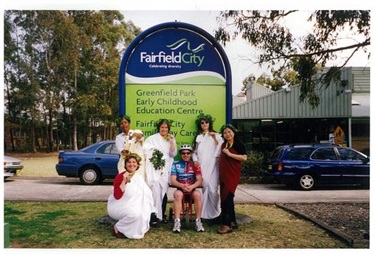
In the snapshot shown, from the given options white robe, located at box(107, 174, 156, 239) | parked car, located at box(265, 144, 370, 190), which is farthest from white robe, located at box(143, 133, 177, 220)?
parked car, located at box(265, 144, 370, 190)

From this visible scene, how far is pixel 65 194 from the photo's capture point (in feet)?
27.8

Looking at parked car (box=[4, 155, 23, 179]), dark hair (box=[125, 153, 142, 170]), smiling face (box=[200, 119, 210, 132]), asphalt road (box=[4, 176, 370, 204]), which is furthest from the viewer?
parked car (box=[4, 155, 23, 179])

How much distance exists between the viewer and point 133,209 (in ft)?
15.4

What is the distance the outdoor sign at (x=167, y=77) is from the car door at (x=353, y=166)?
554cm

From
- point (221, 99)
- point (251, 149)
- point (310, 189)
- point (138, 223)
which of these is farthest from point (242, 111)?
point (138, 223)

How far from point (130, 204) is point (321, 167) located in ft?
20.2

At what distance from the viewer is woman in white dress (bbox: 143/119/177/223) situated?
509 centimetres

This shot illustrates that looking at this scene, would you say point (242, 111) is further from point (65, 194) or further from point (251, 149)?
point (65, 194)

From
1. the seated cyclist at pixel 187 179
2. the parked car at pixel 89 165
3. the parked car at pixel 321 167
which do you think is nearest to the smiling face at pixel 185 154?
the seated cyclist at pixel 187 179

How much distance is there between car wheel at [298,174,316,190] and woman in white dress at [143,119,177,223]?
525 centimetres

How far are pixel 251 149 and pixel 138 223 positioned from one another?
10.2m

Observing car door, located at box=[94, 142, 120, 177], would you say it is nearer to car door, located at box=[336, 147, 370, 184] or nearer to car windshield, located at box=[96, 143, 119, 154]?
car windshield, located at box=[96, 143, 119, 154]

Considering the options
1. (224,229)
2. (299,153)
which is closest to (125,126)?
(224,229)

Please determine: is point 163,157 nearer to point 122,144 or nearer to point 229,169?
point 122,144
